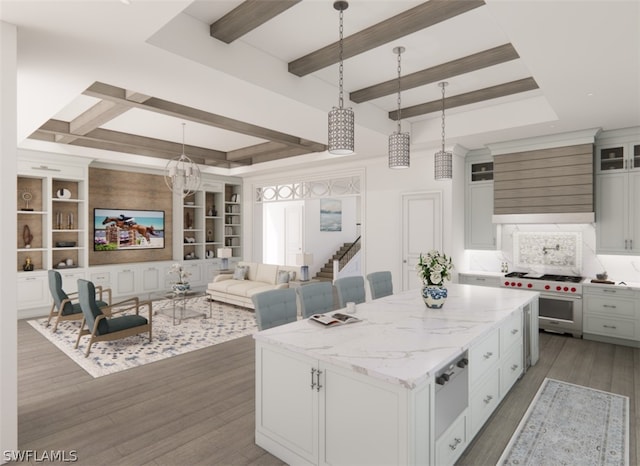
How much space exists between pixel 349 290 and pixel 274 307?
4.15ft

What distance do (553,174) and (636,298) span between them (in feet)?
6.18

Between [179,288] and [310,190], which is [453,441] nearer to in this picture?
[179,288]

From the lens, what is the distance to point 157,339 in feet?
16.6

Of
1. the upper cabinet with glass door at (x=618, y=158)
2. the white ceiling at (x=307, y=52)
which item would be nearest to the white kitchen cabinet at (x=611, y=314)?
the upper cabinet with glass door at (x=618, y=158)

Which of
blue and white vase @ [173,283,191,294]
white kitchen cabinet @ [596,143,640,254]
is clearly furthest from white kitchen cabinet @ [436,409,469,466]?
blue and white vase @ [173,283,191,294]

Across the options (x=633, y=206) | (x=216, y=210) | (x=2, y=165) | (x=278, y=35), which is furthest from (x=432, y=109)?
(x=216, y=210)

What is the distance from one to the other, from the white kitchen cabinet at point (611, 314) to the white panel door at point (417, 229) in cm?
215

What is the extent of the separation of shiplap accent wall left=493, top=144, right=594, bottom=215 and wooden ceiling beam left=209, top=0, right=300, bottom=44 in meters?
4.33

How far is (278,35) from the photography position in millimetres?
3268

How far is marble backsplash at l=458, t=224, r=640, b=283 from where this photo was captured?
517cm

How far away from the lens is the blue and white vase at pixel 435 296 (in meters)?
3.29

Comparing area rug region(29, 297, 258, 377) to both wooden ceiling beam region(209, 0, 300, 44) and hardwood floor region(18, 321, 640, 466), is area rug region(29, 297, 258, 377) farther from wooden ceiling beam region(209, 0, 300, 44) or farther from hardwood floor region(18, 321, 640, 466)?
wooden ceiling beam region(209, 0, 300, 44)

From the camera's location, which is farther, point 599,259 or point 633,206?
point 599,259

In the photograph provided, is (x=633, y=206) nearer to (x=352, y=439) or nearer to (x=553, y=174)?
(x=553, y=174)
